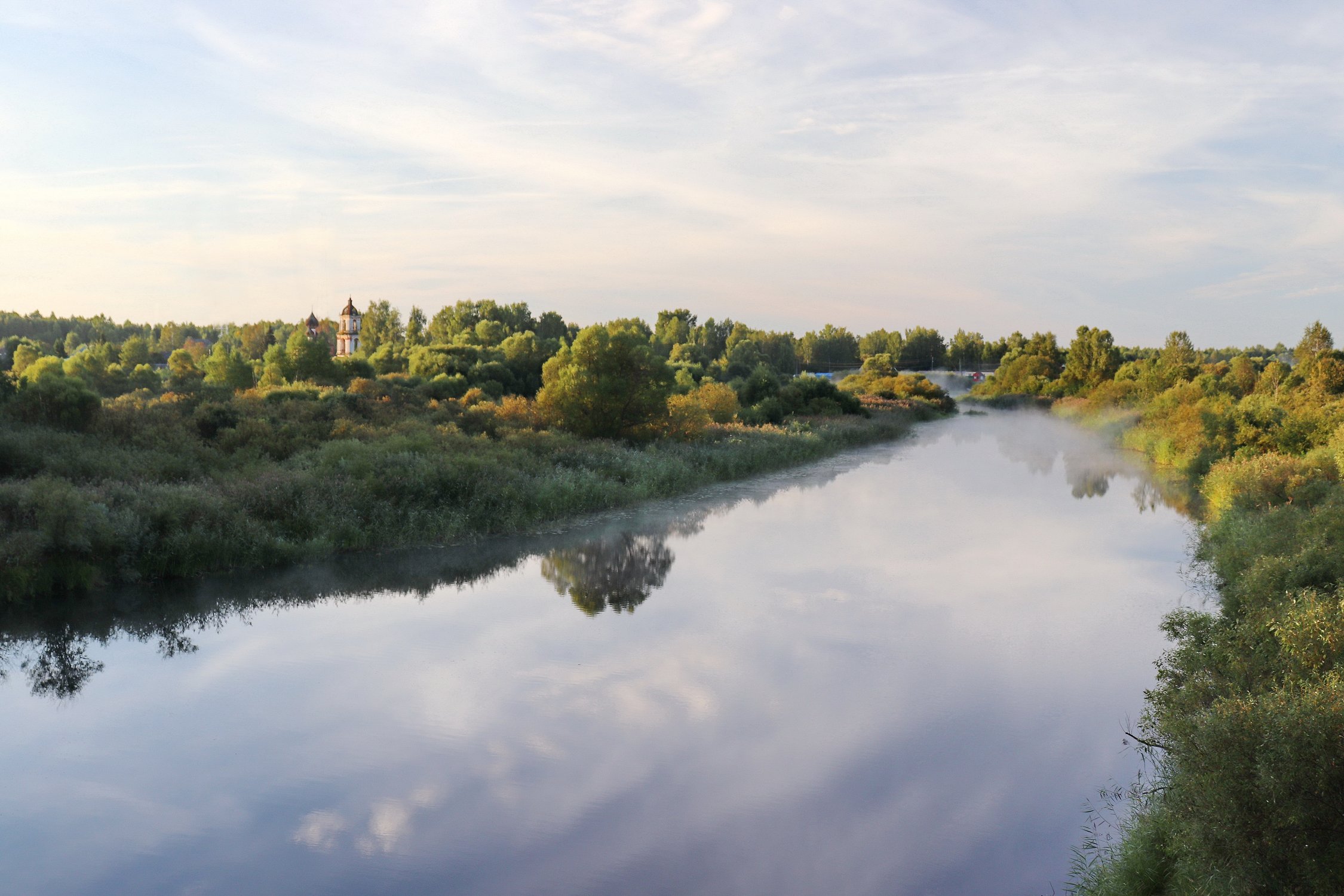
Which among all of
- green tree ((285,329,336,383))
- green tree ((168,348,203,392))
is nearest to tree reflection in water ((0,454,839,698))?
green tree ((168,348,203,392))

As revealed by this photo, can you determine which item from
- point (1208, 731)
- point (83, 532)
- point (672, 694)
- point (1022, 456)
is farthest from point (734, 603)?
point (1022, 456)

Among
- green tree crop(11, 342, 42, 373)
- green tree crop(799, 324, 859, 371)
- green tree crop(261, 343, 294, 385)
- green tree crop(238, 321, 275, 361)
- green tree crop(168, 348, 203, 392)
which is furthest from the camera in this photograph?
green tree crop(799, 324, 859, 371)

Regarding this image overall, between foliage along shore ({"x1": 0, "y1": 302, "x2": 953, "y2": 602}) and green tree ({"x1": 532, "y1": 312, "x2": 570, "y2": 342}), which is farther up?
green tree ({"x1": 532, "y1": 312, "x2": 570, "y2": 342})

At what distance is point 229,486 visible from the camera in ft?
63.9

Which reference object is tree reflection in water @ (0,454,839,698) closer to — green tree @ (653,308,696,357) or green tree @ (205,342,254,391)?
green tree @ (205,342,254,391)

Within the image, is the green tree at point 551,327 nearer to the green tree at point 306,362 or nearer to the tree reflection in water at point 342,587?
the green tree at point 306,362

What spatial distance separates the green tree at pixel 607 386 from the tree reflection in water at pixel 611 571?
39.1ft

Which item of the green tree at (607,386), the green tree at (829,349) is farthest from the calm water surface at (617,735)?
the green tree at (829,349)

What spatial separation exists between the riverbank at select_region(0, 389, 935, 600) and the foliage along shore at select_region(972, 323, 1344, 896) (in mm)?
15792

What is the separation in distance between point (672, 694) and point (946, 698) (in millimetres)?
4005

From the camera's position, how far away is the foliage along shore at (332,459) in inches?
656

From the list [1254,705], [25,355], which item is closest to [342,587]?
[1254,705]

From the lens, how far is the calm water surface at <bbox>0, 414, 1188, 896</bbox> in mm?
8336

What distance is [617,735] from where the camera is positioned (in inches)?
437
